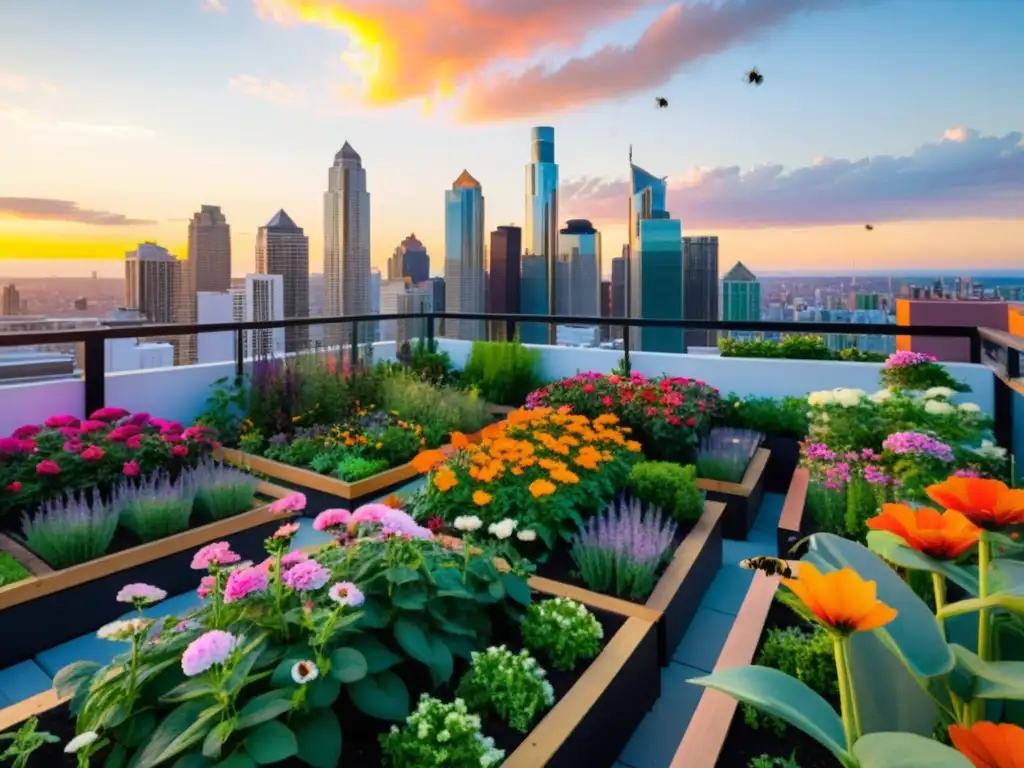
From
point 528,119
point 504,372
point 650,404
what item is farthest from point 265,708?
point 528,119

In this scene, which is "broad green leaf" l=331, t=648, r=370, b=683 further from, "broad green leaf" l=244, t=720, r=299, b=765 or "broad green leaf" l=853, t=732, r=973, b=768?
"broad green leaf" l=853, t=732, r=973, b=768

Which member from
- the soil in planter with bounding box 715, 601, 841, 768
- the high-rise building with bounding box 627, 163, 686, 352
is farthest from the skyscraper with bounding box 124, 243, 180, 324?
the soil in planter with bounding box 715, 601, 841, 768

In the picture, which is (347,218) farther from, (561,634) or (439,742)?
(439,742)

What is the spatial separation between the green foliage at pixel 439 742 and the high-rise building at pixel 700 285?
4.56m

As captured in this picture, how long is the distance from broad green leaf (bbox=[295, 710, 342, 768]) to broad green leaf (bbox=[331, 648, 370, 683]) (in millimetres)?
70

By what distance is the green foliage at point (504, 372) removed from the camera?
5617mm

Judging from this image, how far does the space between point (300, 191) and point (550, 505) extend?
668 centimetres

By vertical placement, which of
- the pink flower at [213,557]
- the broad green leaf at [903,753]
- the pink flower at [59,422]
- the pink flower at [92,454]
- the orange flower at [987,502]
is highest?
the orange flower at [987,502]

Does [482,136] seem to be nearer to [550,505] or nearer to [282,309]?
[282,309]

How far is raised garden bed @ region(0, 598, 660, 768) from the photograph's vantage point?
1271 millimetres

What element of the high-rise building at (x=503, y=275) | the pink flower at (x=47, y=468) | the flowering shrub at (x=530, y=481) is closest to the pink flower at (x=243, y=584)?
the flowering shrub at (x=530, y=481)

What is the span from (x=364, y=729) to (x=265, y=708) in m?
0.34

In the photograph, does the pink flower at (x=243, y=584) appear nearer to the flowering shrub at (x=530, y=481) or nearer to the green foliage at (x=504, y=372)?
the flowering shrub at (x=530, y=481)

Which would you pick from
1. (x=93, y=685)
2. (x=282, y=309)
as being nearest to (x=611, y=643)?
(x=93, y=685)
